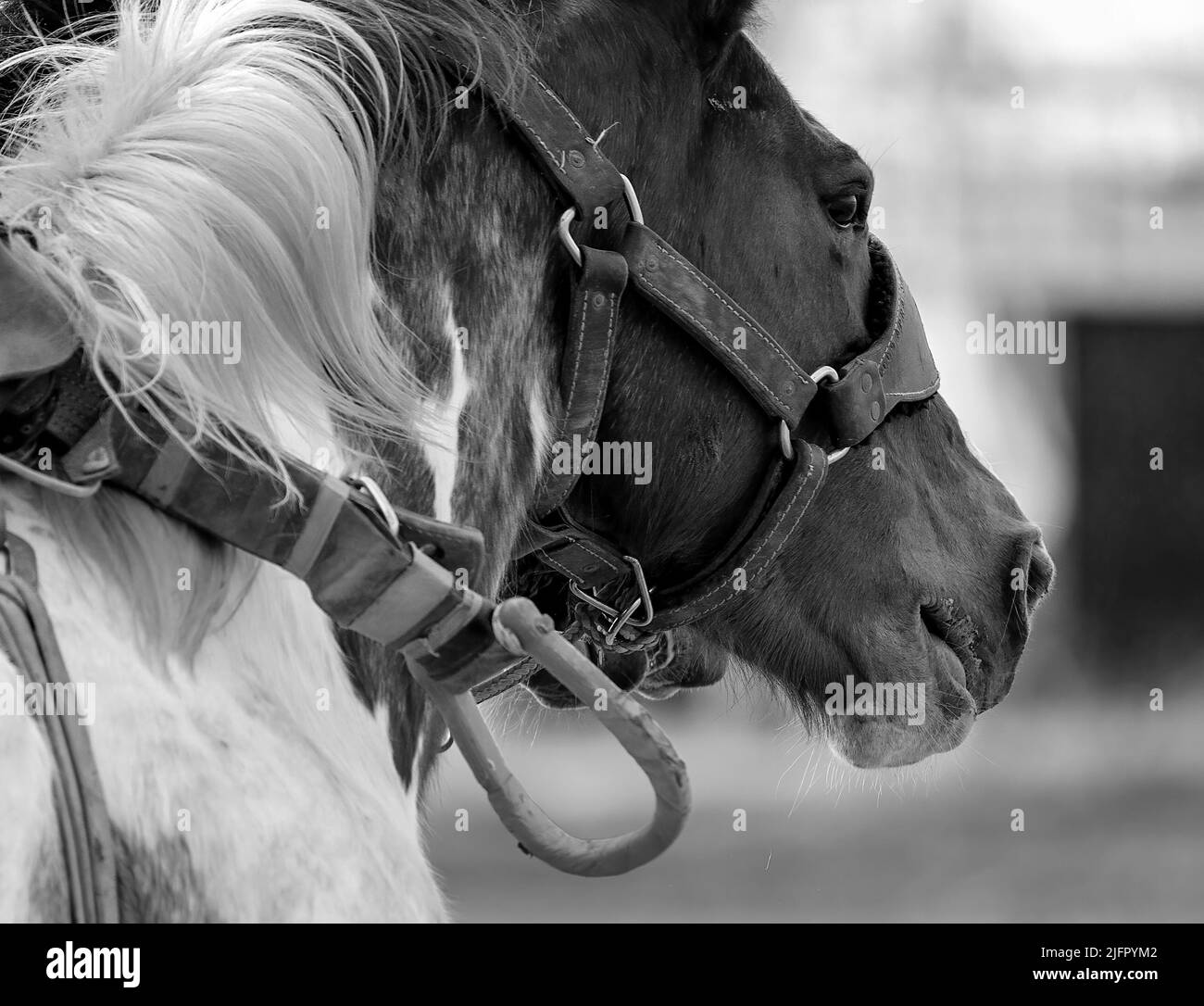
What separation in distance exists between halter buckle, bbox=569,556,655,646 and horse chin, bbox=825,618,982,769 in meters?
0.33

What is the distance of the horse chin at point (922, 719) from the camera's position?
6.44ft

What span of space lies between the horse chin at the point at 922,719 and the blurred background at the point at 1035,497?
5.52 m

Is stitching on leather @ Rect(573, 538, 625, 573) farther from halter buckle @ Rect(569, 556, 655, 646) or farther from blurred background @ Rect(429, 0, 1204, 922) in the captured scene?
blurred background @ Rect(429, 0, 1204, 922)

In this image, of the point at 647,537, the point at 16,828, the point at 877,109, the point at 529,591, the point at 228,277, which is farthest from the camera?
the point at 877,109

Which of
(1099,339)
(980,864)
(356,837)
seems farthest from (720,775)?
(356,837)

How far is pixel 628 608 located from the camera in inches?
72.4

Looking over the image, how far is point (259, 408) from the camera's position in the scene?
1308mm

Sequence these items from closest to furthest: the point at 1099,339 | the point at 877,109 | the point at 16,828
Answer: the point at 16,828 → the point at 877,109 → the point at 1099,339

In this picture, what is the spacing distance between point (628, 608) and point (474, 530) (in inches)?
19.4

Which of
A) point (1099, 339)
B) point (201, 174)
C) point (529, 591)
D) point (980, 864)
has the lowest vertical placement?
point (980, 864)

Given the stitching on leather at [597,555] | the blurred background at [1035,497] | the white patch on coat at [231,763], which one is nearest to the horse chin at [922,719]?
the stitching on leather at [597,555]

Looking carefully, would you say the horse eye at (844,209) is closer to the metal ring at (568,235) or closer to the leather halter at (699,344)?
the leather halter at (699,344)

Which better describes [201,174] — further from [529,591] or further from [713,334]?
[529,591]

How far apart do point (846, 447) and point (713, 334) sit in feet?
1.04
